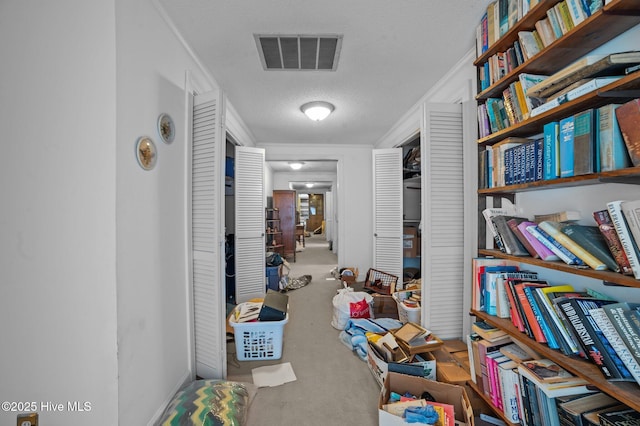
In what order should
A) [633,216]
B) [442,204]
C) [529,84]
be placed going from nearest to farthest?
[633,216], [529,84], [442,204]

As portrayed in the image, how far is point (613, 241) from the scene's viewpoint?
0.88 meters

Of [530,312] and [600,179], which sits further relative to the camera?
[530,312]

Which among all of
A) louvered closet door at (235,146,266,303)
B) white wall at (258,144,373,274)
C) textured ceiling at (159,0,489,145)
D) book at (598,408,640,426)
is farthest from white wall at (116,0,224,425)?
white wall at (258,144,373,274)

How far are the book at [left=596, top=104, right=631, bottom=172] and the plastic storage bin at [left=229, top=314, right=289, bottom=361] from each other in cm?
201

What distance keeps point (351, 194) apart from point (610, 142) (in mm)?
3560

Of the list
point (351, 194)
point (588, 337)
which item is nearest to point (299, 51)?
point (588, 337)

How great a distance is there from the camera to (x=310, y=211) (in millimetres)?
12336

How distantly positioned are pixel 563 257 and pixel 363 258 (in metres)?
3.42

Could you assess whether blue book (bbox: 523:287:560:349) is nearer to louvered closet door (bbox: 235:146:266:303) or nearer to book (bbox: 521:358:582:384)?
book (bbox: 521:358:582:384)

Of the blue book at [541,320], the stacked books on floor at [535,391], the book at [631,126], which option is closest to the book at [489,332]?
the stacked books on floor at [535,391]

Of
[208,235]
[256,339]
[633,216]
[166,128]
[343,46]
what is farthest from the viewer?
[256,339]

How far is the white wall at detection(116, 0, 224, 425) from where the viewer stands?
1122 mm

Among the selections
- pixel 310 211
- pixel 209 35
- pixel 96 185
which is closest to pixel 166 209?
pixel 96 185

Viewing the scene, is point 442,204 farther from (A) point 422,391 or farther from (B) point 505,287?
(A) point 422,391
